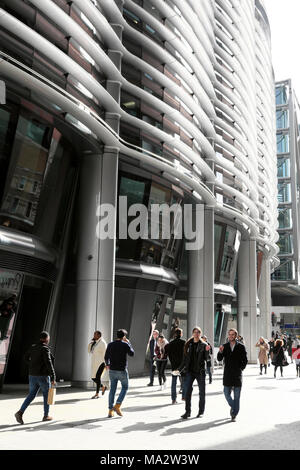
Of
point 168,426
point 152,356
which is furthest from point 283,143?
point 168,426

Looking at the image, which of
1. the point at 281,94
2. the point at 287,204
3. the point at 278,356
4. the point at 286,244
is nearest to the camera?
the point at 278,356

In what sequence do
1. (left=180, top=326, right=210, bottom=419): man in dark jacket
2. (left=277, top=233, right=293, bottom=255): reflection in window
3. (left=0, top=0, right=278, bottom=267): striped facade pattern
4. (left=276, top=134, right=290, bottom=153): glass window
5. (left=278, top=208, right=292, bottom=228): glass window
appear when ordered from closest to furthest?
(left=180, top=326, right=210, bottom=419): man in dark jacket
(left=0, top=0, right=278, bottom=267): striped facade pattern
(left=277, top=233, right=293, bottom=255): reflection in window
(left=278, top=208, right=292, bottom=228): glass window
(left=276, top=134, right=290, bottom=153): glass window

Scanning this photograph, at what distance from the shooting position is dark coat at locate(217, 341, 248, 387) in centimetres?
994

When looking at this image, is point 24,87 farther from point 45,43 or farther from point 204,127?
point 204,127

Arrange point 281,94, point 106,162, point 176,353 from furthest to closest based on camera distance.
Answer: point 281,94, point 106,162, point 176,353

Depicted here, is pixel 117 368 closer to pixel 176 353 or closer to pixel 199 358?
pixel 199 358

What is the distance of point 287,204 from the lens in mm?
61969

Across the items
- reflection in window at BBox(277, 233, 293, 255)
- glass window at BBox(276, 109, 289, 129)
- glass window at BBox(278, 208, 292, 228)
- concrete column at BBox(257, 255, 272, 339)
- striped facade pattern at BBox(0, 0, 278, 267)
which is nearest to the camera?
striped facade pattern at BBox(0, 0, 278, 267)

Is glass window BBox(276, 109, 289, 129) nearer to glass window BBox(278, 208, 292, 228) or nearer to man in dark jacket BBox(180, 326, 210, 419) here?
glass window BBox(278, 208, 292, 228)

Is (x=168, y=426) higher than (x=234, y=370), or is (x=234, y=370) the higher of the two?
(x=234, y=370)

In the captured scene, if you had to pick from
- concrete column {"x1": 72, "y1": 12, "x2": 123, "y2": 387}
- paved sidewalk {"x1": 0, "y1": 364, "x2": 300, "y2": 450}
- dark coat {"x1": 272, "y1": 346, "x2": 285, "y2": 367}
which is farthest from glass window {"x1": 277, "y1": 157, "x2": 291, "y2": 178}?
paved sidewalk {"x1": 0, "y1": 364, "x2": 300, "y2": 450}

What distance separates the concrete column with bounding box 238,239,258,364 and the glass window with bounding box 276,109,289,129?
3859 cm

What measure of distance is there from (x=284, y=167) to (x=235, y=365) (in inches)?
2266

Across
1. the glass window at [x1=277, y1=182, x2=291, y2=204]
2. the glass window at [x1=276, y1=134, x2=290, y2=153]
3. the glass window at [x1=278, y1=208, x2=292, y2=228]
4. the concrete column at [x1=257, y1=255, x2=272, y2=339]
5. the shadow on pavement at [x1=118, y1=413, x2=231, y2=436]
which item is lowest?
the shadow on pavement at [x1=118, y1=413, x2=231, y2=436]
